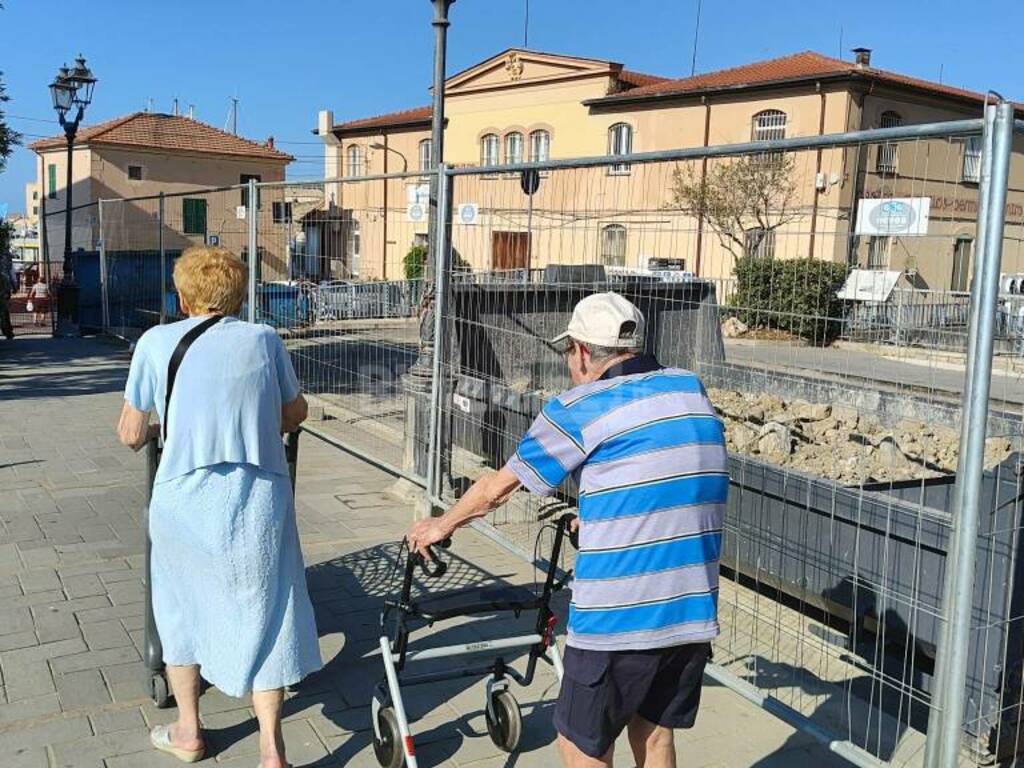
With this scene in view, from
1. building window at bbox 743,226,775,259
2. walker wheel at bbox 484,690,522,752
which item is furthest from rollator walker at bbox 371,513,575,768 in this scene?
building window at bbox 743,226,775,259

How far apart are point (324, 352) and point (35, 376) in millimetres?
6064

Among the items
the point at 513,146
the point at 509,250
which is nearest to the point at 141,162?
the point at 513,146

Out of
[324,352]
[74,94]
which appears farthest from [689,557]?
[74,94]

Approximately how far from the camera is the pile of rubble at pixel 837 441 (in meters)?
5.38

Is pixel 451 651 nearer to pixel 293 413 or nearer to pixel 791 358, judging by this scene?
pixel 293 413

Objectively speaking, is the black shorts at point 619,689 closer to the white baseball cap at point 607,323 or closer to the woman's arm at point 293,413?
the white baseball cap at point 607,323

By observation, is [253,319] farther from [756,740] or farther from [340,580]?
[756,740]

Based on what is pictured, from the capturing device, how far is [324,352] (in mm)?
8336

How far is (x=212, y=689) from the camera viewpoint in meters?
3.98

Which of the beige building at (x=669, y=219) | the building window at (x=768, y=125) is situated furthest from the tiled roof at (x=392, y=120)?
the beige building at (x=669, y=219)

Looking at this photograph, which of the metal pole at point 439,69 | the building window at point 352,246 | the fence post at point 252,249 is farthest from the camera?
the fence post at point 252,249

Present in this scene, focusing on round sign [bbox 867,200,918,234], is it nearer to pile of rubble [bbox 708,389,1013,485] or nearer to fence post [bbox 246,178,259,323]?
pile of rubble [bbox 708,389,1013,485]

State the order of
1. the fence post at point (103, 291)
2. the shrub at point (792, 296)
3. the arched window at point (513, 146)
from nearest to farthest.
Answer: the shrub at point (792, 296)
the fence post at point (103, 291)
the arched window at point (513, 146)

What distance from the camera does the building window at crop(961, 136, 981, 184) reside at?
2672 mm
